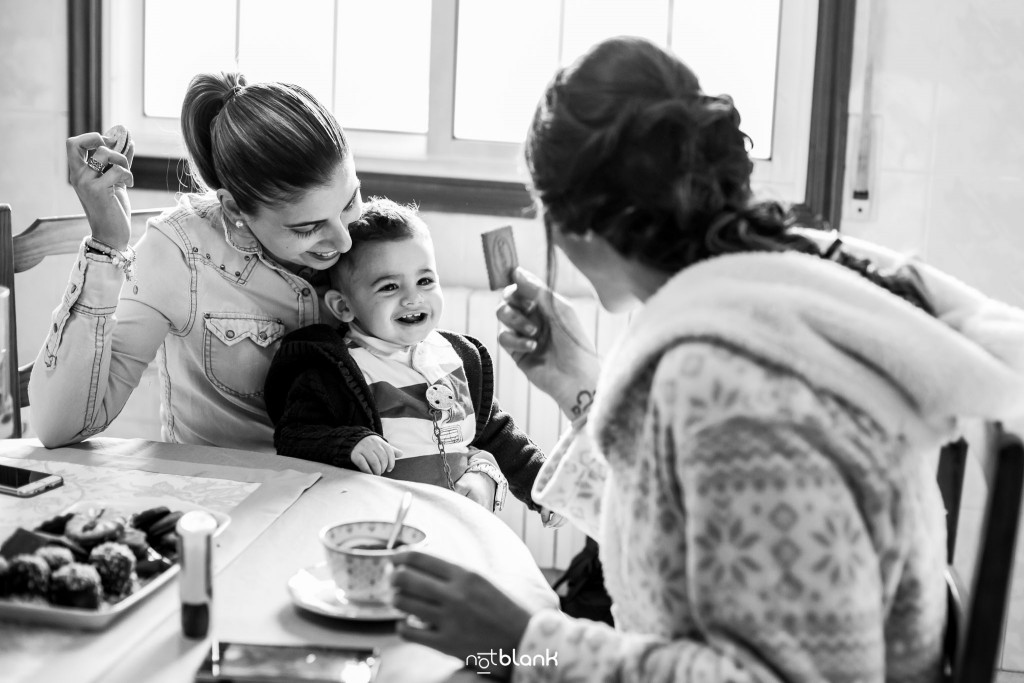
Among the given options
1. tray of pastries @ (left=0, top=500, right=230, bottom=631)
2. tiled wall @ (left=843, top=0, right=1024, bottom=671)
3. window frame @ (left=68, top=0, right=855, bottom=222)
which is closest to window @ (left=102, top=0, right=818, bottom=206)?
window frame @ (left=68, top=0, right=855, bottom=222)

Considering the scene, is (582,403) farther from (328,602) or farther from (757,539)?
(757,539)

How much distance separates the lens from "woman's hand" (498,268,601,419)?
1276 mm

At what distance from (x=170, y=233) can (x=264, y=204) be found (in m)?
0.20

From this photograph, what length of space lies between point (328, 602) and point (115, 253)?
2.55 feet

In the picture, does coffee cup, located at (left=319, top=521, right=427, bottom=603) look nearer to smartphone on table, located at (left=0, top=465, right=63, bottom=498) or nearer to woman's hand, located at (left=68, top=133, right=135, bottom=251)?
smartphone on table, located at (left=0, top=465, right=63, bottom=498)

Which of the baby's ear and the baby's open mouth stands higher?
the baby's open mouth

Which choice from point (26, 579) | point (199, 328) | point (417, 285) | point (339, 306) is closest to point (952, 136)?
point (417, 285)

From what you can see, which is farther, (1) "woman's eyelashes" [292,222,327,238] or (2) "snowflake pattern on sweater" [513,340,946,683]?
(1) "woman's eyelashes" [292,222,327,238]

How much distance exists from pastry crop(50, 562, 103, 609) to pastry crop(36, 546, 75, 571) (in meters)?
0.03

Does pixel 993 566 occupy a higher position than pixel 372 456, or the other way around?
pixel 993 566

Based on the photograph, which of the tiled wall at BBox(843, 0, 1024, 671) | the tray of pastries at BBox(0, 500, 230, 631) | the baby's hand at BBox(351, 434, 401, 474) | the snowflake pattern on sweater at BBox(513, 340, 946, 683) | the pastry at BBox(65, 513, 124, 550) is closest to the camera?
the snowflake pattern on sweater at BBox(513, 340, 946, 683)

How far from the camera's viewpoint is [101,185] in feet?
4.96

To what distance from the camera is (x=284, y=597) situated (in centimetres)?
104

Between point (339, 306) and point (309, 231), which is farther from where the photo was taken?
point (339, 306)
